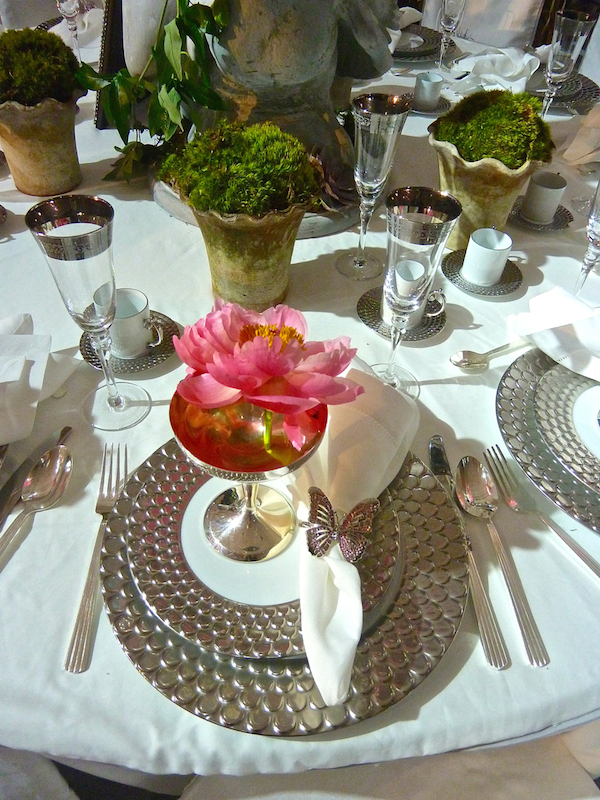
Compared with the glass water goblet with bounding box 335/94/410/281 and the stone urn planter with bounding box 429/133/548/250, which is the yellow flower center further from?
the stone urn planter with bounding box 429/133/548/250

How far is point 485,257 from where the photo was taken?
79cm

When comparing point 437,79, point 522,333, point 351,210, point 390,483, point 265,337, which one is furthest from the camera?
point 437,79

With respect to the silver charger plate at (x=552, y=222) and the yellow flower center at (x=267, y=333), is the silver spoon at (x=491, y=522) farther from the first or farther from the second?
the silver charger plate at (x=552, y=222)

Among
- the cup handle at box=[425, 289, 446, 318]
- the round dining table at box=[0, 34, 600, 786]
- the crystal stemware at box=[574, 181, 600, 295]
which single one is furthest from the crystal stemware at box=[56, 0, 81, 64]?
the crystal stemware at box=[574, 181, 600, 295]

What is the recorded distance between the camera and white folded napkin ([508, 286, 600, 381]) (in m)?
0.63

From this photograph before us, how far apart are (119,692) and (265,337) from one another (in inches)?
10.9

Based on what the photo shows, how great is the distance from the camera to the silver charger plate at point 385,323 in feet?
2.42

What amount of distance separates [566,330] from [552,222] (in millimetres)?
386

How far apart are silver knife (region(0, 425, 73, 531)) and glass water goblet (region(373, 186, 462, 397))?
367mm

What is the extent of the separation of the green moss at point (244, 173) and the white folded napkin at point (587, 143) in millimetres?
684

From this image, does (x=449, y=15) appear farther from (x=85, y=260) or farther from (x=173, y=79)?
(x=85, y=260)

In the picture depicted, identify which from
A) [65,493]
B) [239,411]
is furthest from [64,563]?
[239,411]

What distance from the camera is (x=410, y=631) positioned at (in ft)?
1.41

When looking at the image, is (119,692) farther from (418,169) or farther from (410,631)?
(418,169)
